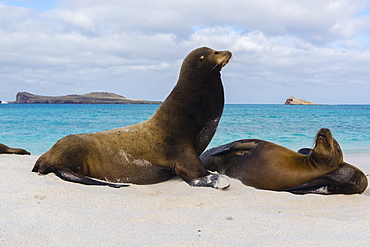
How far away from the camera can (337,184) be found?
13.7ft

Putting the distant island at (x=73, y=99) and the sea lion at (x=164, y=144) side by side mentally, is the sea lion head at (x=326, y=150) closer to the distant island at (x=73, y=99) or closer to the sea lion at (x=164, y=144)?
the sea lion at (x=164, y=144)

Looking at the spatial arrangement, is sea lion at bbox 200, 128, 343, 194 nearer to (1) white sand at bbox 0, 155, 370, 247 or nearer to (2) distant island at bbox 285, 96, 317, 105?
(1) white sand at bbox 0, 155, 370, 247

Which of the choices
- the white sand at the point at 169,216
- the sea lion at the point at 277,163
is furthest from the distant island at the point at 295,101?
the white sand at the point at 169,216

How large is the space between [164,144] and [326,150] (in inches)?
74.0

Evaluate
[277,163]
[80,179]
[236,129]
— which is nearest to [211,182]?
[277,163]

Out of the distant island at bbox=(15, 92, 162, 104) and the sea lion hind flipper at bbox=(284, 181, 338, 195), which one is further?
the distant island at bbox=(15, 92, 162, 104)

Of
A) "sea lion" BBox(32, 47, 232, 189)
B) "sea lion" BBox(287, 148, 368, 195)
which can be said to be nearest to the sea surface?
"sea lion" BBox(287, 148, 368, 195)

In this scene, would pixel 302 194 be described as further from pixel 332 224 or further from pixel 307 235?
pixel 307 235

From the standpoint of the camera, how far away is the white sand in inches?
90.7

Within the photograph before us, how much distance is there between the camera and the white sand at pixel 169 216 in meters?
2.30

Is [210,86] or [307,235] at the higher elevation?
[210,86]

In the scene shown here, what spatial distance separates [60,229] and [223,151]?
9.67ft

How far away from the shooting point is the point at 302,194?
13.2ft

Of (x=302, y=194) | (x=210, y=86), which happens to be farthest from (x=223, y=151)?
(x=302, y=194)
